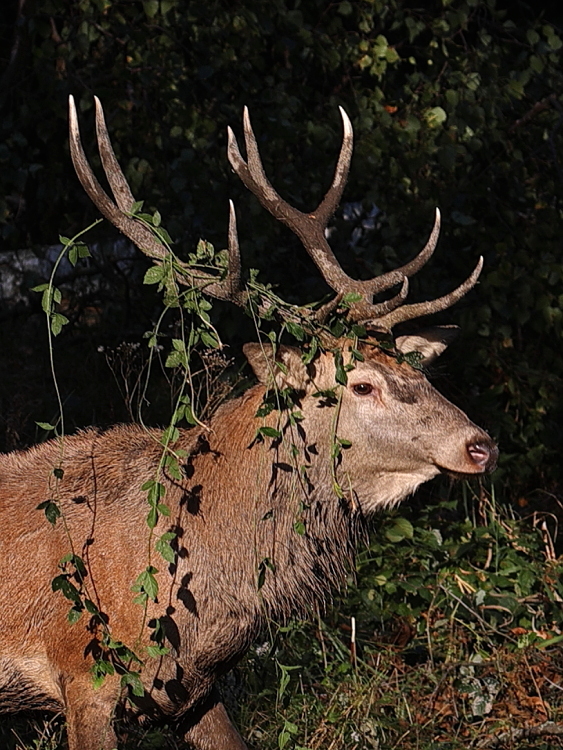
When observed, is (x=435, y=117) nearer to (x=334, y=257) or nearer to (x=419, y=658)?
(x=334, y=257)

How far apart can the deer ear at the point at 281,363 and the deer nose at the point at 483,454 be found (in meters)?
0.51

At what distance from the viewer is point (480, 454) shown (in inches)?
130

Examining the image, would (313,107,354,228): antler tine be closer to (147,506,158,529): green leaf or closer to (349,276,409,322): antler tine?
(349,276,409,322): antler tine

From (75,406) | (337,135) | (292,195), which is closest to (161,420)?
(75,406)

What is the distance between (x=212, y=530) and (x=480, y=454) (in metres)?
0.79

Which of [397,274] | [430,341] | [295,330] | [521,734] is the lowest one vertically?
[521,734]

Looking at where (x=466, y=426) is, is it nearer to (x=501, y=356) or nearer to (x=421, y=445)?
(x=421, y=445)

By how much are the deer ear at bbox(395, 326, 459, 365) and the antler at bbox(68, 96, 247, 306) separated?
0.67 m

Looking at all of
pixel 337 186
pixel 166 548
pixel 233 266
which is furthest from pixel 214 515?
pixel 337 186

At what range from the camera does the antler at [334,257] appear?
351 centimetres

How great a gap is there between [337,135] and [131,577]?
2811 millimetres

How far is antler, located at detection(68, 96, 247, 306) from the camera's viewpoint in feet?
11.0

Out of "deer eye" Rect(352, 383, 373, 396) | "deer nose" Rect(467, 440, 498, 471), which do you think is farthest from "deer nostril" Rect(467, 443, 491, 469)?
"deer eye" Rect(352, 383, 373, 396)

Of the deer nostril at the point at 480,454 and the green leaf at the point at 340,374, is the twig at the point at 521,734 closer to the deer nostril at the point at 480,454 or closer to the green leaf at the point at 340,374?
the deer nostril at the point at 480,454
